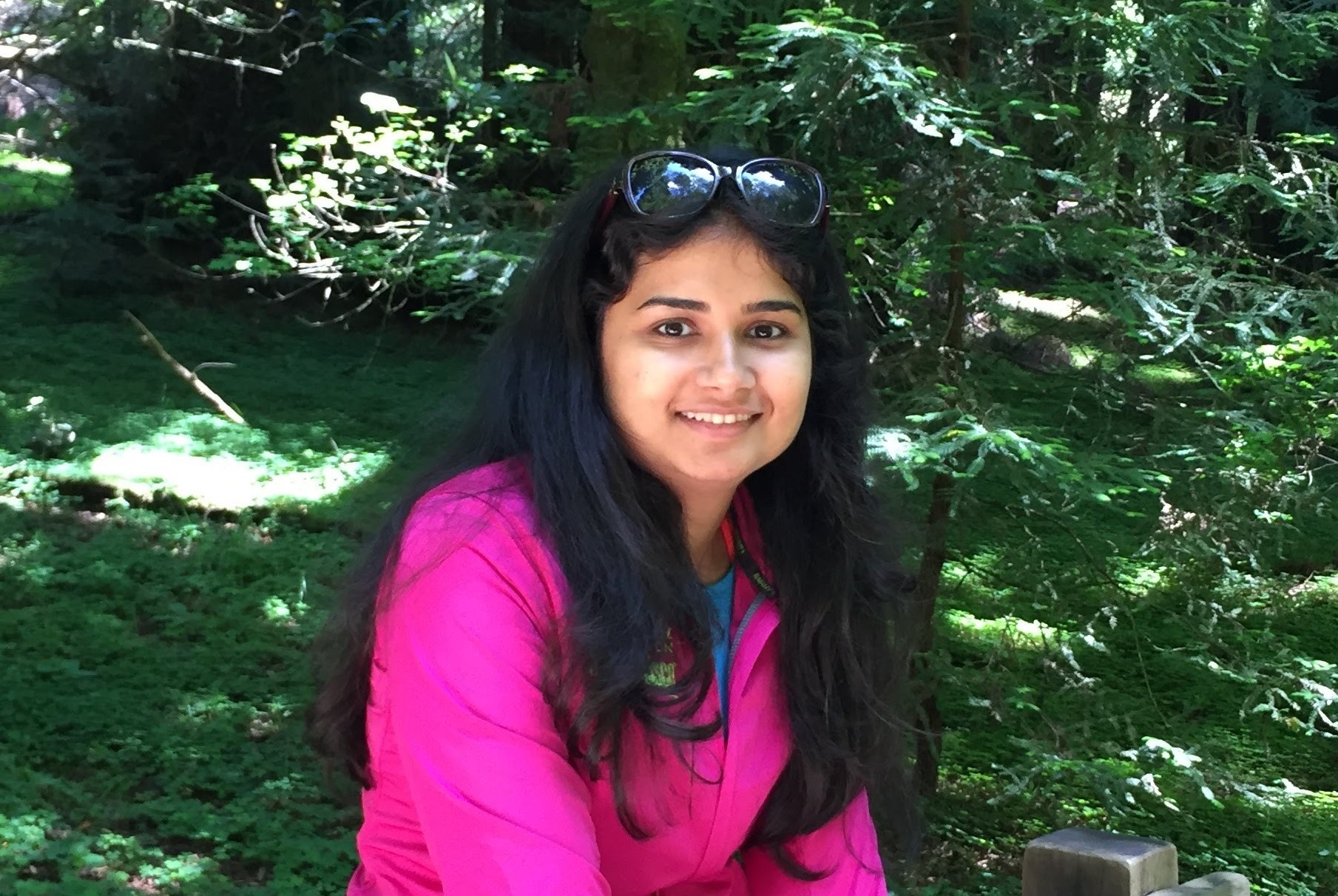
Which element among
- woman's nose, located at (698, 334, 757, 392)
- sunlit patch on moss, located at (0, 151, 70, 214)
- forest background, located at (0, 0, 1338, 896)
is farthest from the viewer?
sunlit patch on moss, located at (0, 151, 70, 214)

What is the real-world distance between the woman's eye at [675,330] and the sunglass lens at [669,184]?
0.41ft

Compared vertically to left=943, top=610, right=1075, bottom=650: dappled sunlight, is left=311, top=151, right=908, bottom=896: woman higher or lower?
higher

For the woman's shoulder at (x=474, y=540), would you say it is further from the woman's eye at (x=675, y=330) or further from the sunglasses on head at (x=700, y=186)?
the sunglasses on head at (x=700, y=186)

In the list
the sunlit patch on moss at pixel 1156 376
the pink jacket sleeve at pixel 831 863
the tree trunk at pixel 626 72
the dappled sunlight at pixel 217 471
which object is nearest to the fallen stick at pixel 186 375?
the dappled sunlight at pixel 217 471

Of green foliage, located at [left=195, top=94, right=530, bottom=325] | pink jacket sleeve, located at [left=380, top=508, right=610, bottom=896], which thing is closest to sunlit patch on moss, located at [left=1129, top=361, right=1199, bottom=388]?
green foliage, located at [left=195, top=94, right=530, bottom=325]

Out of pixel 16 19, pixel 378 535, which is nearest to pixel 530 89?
pixel 16 19

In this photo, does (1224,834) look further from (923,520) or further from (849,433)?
(849,433)

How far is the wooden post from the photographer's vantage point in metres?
1.77

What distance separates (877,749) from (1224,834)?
3407mm

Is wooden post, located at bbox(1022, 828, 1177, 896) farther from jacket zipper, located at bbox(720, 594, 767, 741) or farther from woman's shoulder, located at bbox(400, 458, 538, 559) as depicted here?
woman's shoulder, located at bbox(400, 458, 538, 559)

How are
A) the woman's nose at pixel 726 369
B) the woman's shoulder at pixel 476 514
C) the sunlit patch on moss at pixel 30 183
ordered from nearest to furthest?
the woman's shoulder at pixel 476 514 < the woman's nose at pixel 726 369 < the sunlit patch on moss at pixel 30 183

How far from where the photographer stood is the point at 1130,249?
11.5 feet

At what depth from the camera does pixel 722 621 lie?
1.71 meters

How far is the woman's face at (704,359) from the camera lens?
1580 mm
